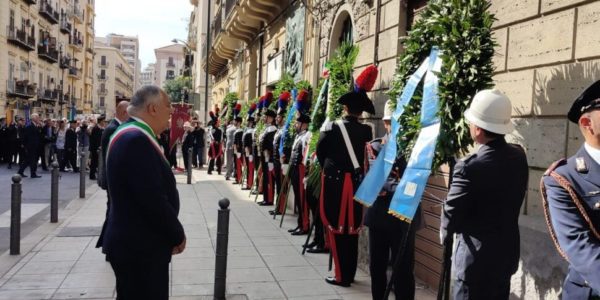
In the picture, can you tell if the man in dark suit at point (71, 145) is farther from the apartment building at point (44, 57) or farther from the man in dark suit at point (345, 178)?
the man in dark suit at point (345, 178)

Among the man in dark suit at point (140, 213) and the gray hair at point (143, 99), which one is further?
the gray hair at point (143, 99)

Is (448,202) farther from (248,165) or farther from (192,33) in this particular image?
(192,33)

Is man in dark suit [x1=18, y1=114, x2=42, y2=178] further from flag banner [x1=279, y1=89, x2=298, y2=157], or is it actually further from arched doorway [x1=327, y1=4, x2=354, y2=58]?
arched doorway [x1=327, y1=4, x2=354, y2=58]

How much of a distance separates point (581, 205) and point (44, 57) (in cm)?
5323

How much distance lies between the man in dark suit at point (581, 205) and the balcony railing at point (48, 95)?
51.5m

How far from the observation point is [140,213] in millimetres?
3227

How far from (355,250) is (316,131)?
2.57 metres

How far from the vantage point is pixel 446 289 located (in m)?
3.94

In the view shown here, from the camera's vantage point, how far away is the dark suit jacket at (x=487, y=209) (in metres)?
3.11

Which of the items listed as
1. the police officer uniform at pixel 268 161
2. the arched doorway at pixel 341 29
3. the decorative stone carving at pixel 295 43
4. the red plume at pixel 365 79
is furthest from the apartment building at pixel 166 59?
the red plume at pixel 365 79

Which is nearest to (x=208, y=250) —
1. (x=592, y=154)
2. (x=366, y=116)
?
(x=366, y=116)

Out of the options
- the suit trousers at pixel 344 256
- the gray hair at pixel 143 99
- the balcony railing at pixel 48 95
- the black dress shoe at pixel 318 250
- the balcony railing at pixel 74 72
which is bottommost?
the black dress shoe at pixel 318 250

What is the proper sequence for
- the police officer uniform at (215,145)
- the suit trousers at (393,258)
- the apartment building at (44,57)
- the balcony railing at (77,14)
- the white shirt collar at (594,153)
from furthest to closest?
the balcony railing at (77,14) → the apartment building at (44,57) → the police officer uniform at (215,145) → the suit trousers at (393,258) → the white shirt collar at (594,153)

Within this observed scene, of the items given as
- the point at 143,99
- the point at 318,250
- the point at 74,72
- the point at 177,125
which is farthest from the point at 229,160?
the point at 74,72
